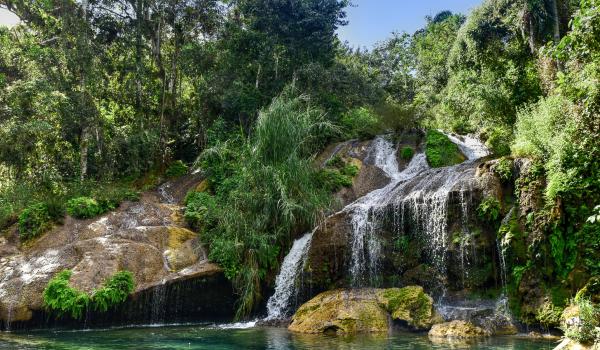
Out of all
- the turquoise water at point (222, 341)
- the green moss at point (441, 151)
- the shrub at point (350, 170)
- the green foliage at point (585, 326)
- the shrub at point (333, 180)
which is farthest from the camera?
the green moss at point (441, 151)

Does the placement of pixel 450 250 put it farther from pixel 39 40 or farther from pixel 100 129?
pixel 39 40

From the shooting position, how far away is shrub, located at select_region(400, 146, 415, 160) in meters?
19.9

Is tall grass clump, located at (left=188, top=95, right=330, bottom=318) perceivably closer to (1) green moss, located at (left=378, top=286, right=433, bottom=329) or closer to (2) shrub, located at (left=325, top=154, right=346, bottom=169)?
(2) shrub, located at (left=325, top=154, right=346, bottom=169)

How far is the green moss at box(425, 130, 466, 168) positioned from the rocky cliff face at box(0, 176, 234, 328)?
9375 millimetres

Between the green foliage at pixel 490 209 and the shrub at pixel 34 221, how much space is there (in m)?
12.5

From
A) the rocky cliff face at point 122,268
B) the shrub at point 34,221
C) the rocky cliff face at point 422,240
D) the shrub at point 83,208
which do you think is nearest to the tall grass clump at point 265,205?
the rocky cliff face at point 122,268

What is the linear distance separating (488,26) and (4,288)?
20.6 metres

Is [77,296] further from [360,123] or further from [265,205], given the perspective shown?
[360,123]

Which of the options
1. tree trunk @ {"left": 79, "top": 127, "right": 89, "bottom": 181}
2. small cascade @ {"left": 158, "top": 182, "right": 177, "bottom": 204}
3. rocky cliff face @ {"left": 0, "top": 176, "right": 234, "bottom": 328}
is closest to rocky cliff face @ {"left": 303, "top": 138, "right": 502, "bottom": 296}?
rocky cliff face @ {"left": 0, "top": 176, "right": 234, "bottom": 328}

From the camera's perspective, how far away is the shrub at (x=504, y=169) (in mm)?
12133

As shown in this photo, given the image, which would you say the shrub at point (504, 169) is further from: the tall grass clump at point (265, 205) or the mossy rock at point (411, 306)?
the tall grass clump at point (265, 205)

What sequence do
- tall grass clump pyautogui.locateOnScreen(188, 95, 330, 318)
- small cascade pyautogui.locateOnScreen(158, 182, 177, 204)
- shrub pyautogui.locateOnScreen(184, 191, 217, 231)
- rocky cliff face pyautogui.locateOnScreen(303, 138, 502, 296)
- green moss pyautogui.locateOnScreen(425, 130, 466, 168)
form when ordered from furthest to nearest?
small cascade pyautogui.locateOnScreen(158, 182, 177, 204)
green moss pyautogui.locateOnScreen(425, 130, 466, 168)
shrub pyautogui.locateOnScreen(184, 191, 217, 231)
tall grass clump pyautogui.locateOnScreen(188, 95, 330, 318)
rocky cliff face pyautogui.locateOnScreen(303, 138, 502, 296)

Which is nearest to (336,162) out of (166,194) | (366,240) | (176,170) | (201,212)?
(201,212)

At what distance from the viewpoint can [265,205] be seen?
1438 centimetres
